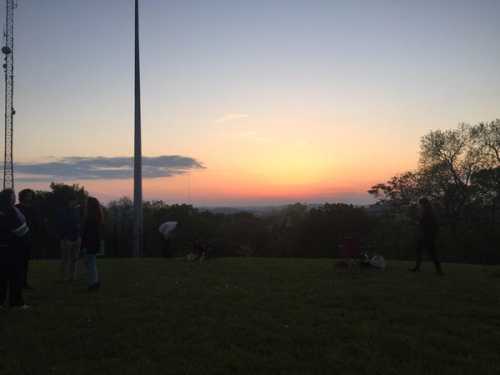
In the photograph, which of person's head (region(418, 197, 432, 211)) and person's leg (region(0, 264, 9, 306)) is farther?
person's head (region(418, 197, 432, 211))

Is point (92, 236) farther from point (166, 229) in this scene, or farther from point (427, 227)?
point (427, 227)

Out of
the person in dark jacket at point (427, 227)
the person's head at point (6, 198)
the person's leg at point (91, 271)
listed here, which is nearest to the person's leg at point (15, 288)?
the person's head at point (6, 198)

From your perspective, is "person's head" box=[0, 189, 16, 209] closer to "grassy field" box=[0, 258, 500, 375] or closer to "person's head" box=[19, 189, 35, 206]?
"person's head" box=[19, 189, 35, 206]

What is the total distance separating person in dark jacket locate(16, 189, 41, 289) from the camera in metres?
8.47

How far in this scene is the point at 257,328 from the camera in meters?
6.16

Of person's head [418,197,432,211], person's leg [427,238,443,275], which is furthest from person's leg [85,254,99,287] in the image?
person's head [418,197,432,211]

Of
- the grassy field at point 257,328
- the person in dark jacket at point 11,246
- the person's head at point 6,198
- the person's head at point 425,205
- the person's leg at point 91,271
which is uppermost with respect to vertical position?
the person's head at point 6,198

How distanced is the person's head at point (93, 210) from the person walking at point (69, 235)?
1.47m

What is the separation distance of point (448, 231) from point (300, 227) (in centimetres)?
1870

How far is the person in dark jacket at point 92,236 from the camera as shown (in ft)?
31.2

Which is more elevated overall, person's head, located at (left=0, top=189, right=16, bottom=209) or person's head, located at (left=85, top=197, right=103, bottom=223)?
person's head, located at (left=0, top=189, right=16, bottom=209)

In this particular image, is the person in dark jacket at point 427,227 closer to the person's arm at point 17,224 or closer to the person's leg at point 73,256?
the person's leg at point 73,256

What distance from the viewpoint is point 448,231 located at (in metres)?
41.2

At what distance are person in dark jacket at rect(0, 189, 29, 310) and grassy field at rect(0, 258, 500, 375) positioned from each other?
52cm
